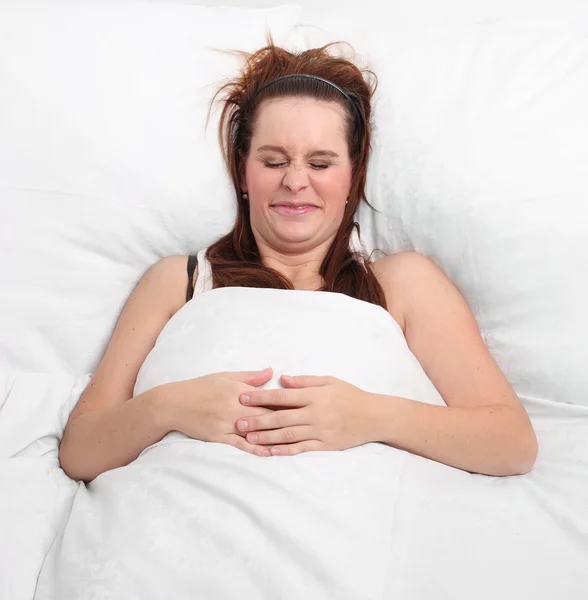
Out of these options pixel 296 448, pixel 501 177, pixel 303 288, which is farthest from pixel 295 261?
pixel 296 448

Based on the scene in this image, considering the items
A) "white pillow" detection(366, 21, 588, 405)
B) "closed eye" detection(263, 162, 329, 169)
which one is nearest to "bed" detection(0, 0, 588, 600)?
"white pillow" detection(366, 21, 588, 405)

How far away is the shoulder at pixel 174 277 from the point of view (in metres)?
1.43

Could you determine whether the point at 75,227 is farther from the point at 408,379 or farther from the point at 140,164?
the point at 408,379

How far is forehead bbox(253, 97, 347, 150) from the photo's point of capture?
140 centimetres

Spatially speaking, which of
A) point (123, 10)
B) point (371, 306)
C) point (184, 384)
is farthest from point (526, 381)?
point (123, 10)

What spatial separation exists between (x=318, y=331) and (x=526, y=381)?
405mm

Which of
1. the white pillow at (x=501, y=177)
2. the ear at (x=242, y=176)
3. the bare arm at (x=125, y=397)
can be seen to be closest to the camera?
the bare arm at (x=125, y=397)

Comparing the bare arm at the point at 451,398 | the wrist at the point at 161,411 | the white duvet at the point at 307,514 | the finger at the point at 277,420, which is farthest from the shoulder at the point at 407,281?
the wrist at the point at 161,411

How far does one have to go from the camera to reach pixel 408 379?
1262mm

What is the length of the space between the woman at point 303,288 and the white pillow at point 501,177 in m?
0.06

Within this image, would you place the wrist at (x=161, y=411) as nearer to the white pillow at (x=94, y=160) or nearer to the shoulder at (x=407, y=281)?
the white pillow at (x=94, y=160)

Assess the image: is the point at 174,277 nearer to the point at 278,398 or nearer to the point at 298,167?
the point at 298,167

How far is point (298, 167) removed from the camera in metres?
1.39

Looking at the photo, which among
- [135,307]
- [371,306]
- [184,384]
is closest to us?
[184,384]
